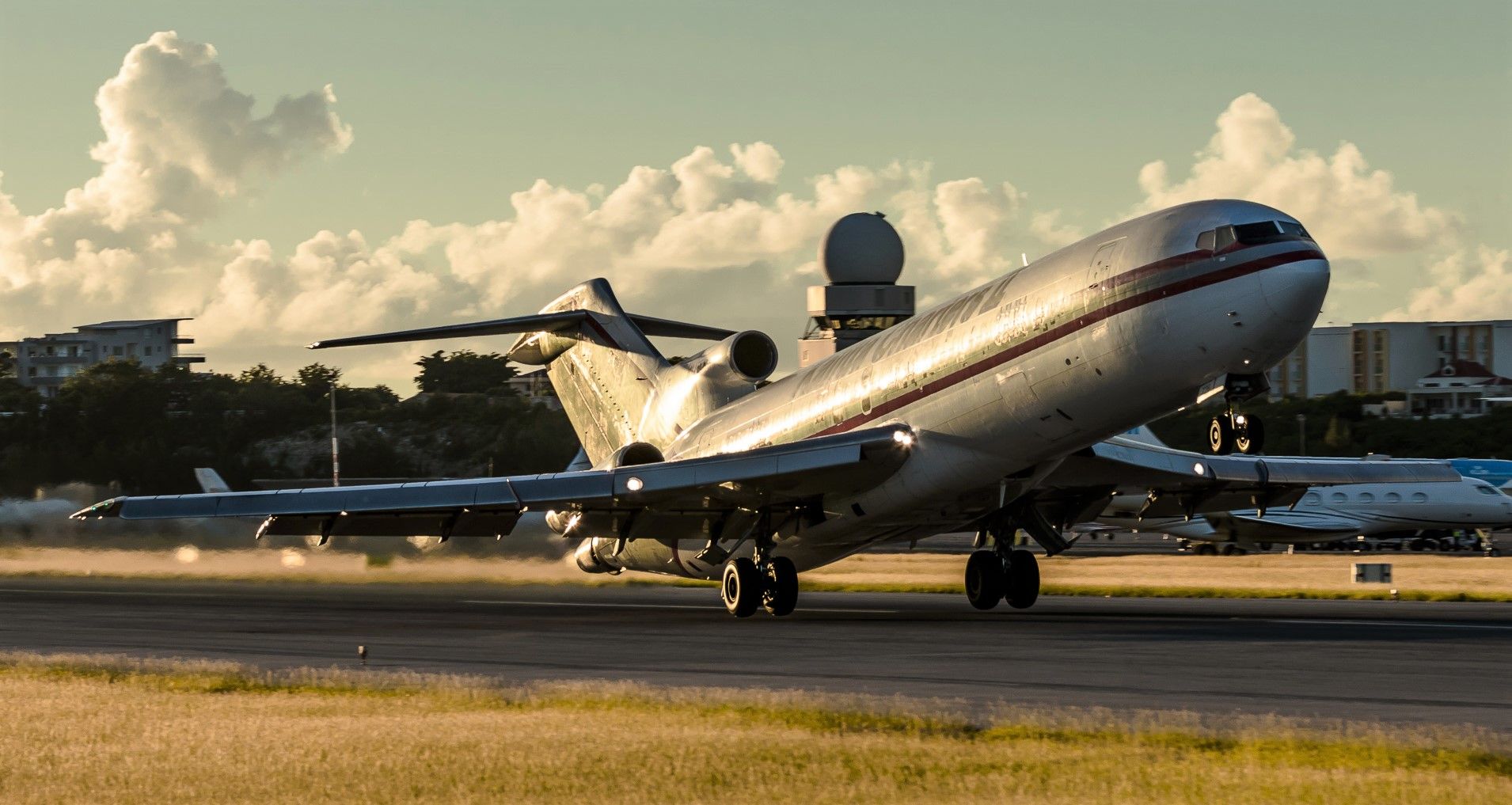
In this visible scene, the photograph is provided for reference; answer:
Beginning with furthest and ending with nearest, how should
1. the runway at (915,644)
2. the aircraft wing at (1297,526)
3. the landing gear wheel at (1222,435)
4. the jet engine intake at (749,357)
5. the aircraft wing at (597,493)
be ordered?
the aircraft wing at (1297,526), the jet engine intake at (749,357), the aircraft wing at (597,493), the landing gear wheel at (1222,435), the runway at (915,644)

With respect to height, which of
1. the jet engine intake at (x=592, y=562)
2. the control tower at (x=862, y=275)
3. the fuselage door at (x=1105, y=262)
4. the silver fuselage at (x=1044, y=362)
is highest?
the control tower at (x=862, y=275)

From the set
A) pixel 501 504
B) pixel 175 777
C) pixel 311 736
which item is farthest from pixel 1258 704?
pixel 501 504

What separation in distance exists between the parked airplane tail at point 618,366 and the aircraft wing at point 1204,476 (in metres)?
8.34

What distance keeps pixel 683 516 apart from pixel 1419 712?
751 inches

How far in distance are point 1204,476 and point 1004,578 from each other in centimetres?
420

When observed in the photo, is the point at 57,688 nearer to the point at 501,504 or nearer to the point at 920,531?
the point at 501,504

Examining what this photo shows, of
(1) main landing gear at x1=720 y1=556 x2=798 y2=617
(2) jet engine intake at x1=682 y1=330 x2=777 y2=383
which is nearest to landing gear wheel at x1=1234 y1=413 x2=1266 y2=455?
(1) main landing gear at x1=720 y1=556 x2=798 y2=617

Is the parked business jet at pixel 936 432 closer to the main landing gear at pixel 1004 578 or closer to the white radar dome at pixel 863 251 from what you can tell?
the main landing gear at pixel 1004 578

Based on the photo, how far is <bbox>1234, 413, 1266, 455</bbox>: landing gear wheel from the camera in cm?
2291

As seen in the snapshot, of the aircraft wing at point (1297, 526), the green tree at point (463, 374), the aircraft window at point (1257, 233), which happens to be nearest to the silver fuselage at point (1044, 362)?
the aircraft window at point (1257, 233)

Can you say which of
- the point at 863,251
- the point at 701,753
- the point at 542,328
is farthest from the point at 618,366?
the point at 863,251

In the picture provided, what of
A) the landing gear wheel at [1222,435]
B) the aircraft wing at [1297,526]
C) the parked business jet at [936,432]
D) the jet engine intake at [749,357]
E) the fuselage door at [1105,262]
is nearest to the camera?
the landing gear wheel at [1222,435]

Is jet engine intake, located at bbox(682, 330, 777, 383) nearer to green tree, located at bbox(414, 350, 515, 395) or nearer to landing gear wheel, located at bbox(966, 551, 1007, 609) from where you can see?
landing gear wheel, located at bbox(966, 551, 1007, 609)

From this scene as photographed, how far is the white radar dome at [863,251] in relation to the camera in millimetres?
71750
